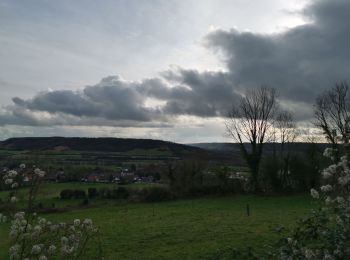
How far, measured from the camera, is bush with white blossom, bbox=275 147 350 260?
5.09 meters

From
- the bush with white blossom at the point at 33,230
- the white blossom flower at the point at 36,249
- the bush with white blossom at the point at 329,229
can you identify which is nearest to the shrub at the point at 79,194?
the bush with white blossom at the point at 33,230

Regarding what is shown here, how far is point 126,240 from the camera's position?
77.7ft

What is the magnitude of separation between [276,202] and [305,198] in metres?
4.25

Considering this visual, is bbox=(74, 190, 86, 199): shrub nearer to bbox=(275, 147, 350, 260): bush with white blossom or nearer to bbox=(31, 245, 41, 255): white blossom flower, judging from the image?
bbox=(31, 245, 41, 255): white blossom flower

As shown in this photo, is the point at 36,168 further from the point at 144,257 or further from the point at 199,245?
the point at 199,245

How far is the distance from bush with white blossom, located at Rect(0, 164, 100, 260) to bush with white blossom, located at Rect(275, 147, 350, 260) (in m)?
2.82

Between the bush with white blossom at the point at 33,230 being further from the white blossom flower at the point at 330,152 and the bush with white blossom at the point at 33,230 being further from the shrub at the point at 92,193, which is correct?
the shrub at the point at 92,193

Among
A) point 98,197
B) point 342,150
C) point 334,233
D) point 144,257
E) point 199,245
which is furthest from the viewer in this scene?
point 98,197

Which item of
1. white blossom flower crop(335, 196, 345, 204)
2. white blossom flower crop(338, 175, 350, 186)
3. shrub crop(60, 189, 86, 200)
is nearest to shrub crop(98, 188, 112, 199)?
shrub crop(60, 189, 86, 200)

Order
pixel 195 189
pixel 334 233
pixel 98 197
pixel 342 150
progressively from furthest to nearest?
pixel 98 197 → pixel 195 189 → pixel 342 150 → pixel 334 233

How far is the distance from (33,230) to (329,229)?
12.8 ft

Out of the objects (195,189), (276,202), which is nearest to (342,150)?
(276,202)

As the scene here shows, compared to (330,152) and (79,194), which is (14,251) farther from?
(79,194)

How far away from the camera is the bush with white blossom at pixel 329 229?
509 centimetres
